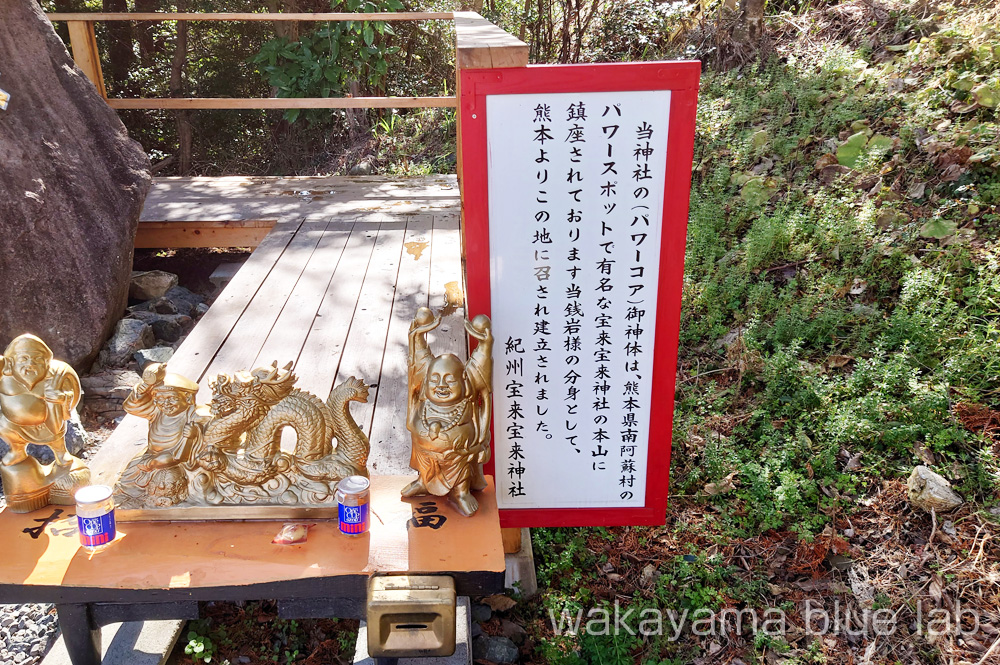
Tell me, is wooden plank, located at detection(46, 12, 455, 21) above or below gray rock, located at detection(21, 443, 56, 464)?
above

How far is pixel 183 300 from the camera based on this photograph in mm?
4992

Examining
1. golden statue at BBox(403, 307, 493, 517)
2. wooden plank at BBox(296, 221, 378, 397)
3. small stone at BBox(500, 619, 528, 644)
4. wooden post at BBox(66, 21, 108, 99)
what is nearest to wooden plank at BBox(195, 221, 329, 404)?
wooden plank at BBox(296, 221, 378, 397)

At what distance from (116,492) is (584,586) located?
1850 mm

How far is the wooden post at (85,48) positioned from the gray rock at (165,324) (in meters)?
2.27

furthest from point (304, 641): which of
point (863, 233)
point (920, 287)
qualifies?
point (863, 233)

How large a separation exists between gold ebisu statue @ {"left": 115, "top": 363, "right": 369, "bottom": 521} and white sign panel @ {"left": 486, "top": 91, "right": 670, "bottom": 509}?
0.59m

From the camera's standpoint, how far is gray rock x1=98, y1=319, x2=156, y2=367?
4.18 meters

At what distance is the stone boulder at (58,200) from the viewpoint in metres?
3.86

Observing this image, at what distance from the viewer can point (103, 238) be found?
166 inches

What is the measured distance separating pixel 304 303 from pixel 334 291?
0.22 m

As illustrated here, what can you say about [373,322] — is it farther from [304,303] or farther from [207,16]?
[207,16]

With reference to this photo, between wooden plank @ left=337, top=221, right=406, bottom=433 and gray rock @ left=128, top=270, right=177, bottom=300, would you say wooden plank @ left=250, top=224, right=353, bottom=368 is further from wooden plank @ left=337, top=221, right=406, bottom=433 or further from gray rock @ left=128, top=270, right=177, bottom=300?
gray rock @ left=128, top=270, right=177, bottom=300

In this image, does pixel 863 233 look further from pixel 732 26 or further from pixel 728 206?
pixel 732 26

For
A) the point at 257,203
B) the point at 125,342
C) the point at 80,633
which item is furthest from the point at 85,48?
the point at 80,633
